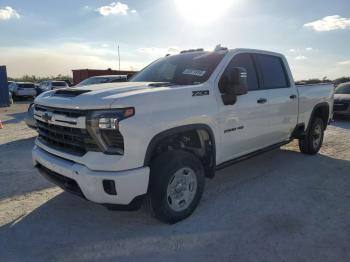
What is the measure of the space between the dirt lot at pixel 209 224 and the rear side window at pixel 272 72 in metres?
1.49

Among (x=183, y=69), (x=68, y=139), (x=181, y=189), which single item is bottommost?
(x=181, y=189)

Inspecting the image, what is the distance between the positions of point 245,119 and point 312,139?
290 cm

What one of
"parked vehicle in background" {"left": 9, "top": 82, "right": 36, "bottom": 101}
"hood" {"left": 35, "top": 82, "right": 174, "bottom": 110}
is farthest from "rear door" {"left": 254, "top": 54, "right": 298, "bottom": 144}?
"parked vehicle in background" {"left": 9, "top": 82, "right": 36, "bottom": 101}

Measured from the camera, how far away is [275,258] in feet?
10.7

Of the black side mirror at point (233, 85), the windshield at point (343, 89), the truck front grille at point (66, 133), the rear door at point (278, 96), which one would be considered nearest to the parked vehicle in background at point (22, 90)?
the windshield at point (343, 89)

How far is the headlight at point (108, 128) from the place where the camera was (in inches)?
131

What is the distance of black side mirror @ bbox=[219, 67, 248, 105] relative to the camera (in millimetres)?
4289

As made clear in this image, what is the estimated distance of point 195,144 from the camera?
4348mm

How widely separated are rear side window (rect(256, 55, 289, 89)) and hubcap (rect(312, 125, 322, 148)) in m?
1.67

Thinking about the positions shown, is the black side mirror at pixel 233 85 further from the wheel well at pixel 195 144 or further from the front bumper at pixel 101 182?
the front bumper at pixel 101 182

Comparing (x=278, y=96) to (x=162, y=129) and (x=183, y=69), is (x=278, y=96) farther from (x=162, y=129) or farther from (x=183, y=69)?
(x=162, y=129)

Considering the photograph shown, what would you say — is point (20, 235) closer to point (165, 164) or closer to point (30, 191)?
point (30, 191)

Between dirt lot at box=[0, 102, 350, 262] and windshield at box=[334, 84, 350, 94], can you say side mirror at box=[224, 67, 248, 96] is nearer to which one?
dirt lot at box=[0, 102, 350, 262]

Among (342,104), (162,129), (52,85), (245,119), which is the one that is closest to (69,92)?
(162,129)
